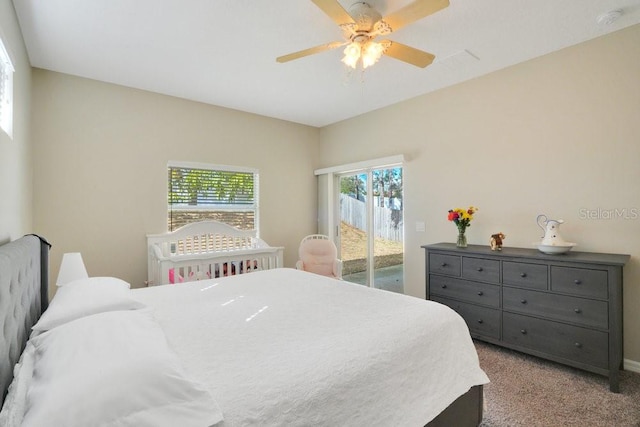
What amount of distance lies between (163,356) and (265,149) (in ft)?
12.4

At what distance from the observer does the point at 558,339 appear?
2398 mm

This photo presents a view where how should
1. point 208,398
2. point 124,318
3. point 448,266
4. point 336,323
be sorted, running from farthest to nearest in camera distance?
1. point 448,266
2. point 336,323
3. point 124,318
4. point 208,398

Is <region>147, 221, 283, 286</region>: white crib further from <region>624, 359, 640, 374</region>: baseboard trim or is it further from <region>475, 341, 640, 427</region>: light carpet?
<region>624, 359, 640, 374</region>: baseboard trim

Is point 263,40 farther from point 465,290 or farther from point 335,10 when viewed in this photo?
point 465,290

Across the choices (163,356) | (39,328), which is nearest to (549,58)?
(163,356)

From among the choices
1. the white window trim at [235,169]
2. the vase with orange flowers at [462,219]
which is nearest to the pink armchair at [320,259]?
the white window trim at [235,169]

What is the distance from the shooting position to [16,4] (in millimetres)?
2080

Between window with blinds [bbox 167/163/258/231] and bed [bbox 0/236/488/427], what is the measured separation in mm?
1817

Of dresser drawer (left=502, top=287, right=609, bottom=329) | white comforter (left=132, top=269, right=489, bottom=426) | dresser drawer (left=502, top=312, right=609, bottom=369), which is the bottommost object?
dresser drawer (left=502, top=312, right=609, bottom=369)

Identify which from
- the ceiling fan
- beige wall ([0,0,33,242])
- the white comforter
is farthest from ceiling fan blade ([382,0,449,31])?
beige wall ([0,0,33,242])

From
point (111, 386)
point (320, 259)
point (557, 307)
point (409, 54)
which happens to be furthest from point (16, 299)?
point (557, 307)

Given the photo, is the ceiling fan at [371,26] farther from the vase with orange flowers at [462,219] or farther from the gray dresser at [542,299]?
the gray dresser at [542,299]

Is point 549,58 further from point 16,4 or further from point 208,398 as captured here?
point 16,4

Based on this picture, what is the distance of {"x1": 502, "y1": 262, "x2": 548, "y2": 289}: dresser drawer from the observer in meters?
2.48
